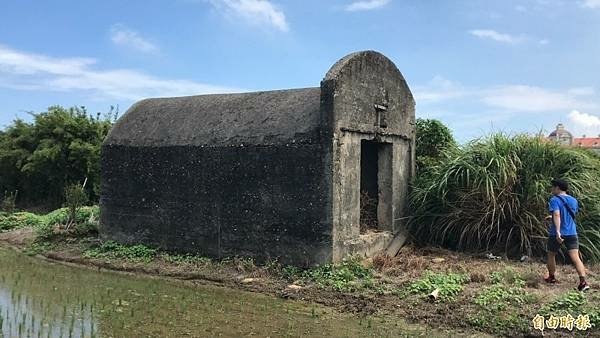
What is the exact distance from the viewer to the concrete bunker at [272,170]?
901 centimetres

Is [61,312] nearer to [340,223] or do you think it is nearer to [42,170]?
[340,223]

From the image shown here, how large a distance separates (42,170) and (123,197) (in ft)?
29.1

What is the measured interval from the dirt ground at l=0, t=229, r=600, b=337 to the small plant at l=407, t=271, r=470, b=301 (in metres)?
0.10

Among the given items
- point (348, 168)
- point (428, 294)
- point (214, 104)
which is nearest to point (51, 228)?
point (214, 104)

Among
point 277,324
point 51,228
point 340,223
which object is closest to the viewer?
point 277,324

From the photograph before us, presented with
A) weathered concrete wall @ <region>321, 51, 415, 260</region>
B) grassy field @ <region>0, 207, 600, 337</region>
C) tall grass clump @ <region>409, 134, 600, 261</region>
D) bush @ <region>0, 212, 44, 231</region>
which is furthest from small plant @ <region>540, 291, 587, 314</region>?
bush @ <region>0, 212, 44, 231</region>

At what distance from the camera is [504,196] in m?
9.61

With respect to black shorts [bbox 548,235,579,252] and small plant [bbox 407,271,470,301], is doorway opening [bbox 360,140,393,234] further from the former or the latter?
black shorts [bbox 548,235,579,252]

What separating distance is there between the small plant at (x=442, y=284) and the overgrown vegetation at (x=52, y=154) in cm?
1366

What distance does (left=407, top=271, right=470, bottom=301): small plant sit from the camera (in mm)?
7422

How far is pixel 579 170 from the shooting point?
9898 millimetres

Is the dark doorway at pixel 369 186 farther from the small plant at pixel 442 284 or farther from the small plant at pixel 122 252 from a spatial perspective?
the small plant at pixel 122 252

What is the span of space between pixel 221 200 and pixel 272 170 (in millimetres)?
1227

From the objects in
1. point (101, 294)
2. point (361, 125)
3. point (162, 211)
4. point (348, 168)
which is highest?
point (361, 125)
